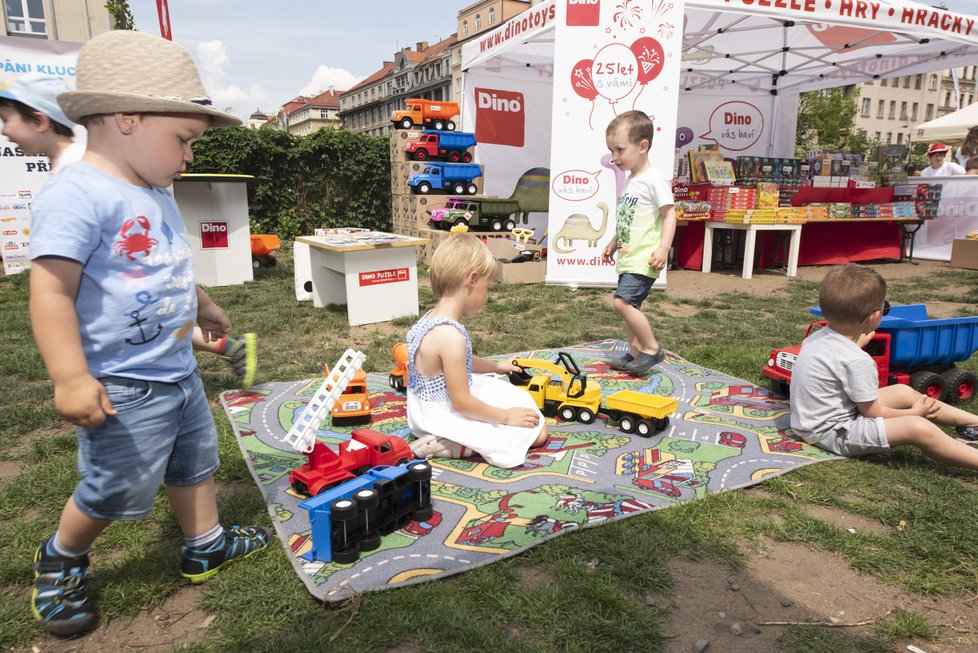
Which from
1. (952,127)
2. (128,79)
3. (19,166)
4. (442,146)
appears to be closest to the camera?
(128,79)

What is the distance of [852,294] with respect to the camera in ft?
9.84

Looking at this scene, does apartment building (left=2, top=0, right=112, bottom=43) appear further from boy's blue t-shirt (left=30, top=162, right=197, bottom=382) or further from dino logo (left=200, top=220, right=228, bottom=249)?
boy's blue t-shirt (left=30, top=162, right=197, bottom=382)

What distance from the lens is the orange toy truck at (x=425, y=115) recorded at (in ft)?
36.8

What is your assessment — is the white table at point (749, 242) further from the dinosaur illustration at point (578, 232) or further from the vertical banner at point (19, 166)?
the vertical banner at point (19, 166)

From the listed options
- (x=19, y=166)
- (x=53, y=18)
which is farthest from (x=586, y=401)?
(x=53, y=18)

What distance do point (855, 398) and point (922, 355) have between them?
1.17 metres

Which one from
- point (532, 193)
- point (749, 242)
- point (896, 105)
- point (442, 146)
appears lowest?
point (749, 242)

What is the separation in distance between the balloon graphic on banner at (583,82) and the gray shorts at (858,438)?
5.69 meters

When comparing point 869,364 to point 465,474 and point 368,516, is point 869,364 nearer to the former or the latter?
point 465,474

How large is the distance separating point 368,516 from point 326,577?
245 mm

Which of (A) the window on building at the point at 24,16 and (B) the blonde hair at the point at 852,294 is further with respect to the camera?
(A) the window on building at the point at 24,16

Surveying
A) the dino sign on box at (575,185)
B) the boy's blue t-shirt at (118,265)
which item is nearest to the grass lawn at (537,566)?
the boy's blue t-shirt at (118,265)

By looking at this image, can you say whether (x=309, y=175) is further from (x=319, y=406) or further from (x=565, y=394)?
(x=319, y=406)

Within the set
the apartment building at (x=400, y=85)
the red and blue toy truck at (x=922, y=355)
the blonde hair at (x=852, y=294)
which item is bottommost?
the red and blue toy truck at (x=922, y=355)
